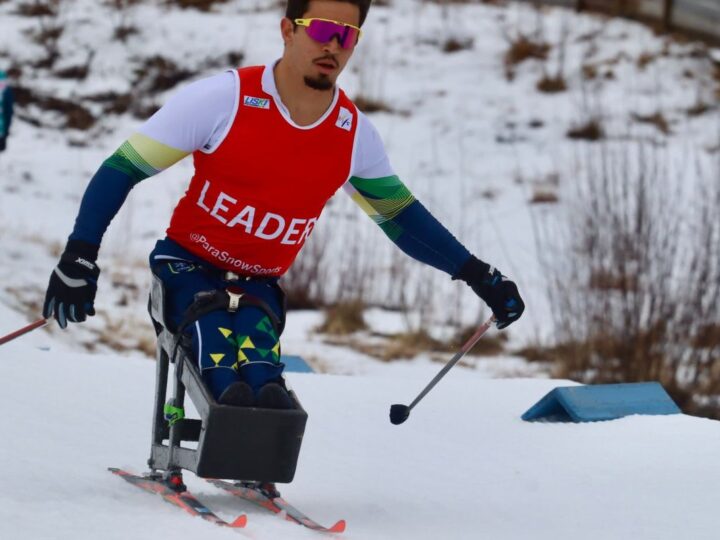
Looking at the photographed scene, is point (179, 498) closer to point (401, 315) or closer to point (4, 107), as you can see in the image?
point (4, 107)

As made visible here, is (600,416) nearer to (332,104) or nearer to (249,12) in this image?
(332,104)

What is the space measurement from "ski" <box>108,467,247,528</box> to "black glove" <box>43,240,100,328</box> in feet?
1.66

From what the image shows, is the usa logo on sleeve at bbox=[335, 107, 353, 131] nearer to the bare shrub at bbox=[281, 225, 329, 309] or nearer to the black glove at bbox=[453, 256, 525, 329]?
the black glove at bbox=[453, 256, 525, 329]

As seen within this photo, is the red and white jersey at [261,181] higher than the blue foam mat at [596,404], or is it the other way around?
the red and white jersey at [261,181]

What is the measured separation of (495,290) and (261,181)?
0.78m

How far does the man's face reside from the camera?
305 centimetres

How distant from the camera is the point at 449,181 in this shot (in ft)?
34.1

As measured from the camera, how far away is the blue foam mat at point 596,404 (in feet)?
15.0

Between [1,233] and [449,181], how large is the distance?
142 inches

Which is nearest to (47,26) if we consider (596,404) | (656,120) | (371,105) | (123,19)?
(123,19)

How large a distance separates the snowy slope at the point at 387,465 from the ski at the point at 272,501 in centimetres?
5

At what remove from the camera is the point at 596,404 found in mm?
4617

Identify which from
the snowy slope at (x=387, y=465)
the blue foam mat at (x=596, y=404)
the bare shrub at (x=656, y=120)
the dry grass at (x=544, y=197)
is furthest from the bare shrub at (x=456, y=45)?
the blue foam mat at (x=596, y=404)

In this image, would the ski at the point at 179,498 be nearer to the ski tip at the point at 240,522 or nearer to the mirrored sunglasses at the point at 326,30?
the ski tip at the point at 240,522
